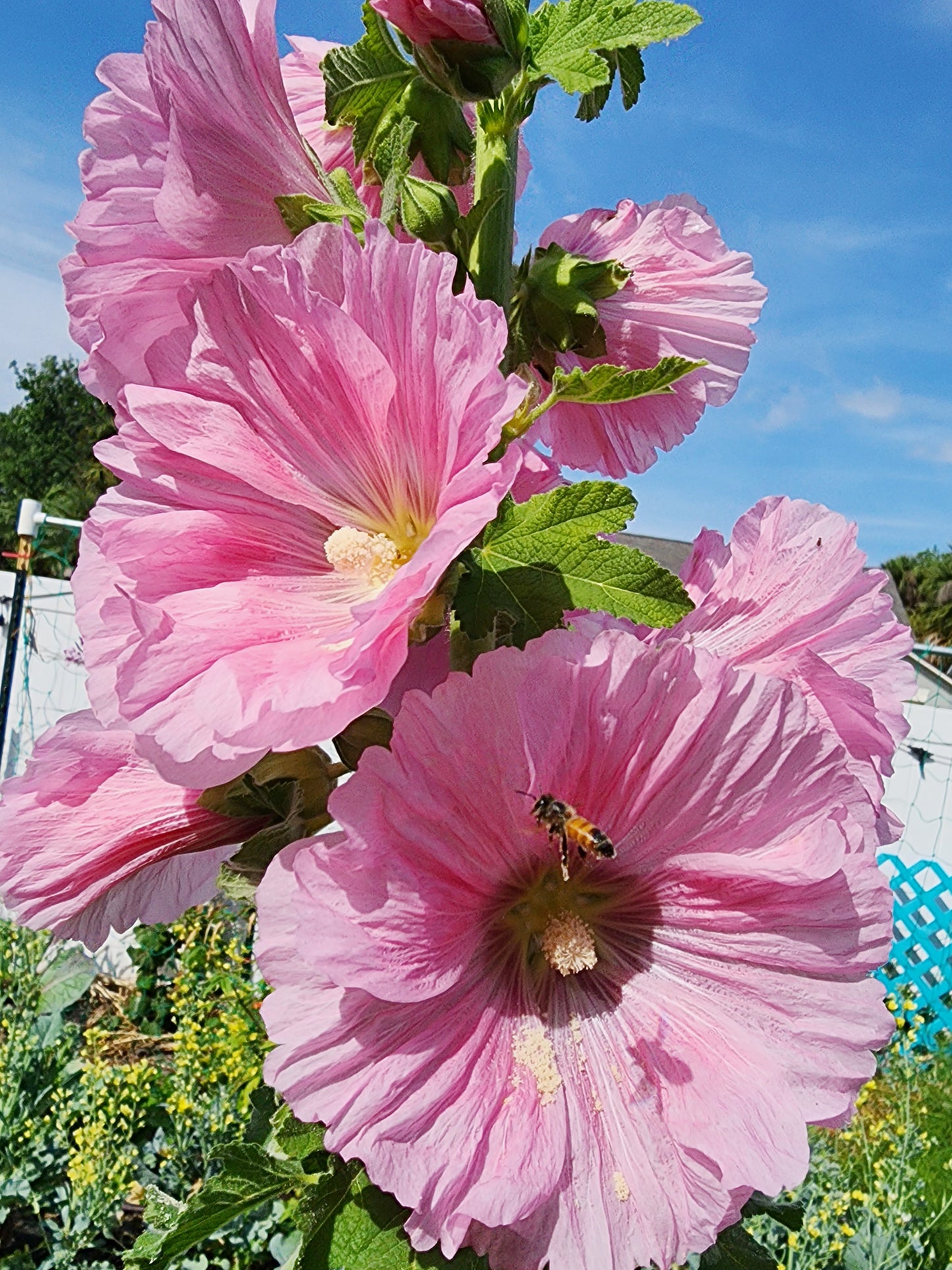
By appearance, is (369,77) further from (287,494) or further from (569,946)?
(569,946)

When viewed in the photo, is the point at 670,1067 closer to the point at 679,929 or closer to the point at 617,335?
the point at 679,929

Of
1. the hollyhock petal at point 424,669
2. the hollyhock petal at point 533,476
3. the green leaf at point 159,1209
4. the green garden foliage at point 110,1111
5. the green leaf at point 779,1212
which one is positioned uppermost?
the hollyhock petal at point 533,476

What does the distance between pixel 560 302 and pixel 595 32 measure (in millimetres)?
270

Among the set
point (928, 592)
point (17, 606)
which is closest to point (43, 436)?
point (928, 592)

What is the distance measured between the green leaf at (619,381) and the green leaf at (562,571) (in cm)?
9

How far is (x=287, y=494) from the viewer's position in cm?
97

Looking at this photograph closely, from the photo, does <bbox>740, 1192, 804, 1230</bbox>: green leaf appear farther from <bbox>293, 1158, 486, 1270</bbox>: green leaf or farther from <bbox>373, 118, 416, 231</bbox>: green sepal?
<bbox>373, 118, 416, 231</bbox>: green sepal

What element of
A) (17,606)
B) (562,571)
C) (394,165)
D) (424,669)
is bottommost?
(424,669)

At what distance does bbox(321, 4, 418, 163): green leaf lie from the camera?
1135mm

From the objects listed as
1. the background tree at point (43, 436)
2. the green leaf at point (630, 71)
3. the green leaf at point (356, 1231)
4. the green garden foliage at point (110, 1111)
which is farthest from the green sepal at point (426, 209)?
the background tree at point (43, 436)

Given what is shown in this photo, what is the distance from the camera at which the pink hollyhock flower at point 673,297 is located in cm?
129

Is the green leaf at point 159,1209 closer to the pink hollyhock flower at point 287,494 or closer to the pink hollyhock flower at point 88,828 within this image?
the pink hollyhock flower at point 88,828

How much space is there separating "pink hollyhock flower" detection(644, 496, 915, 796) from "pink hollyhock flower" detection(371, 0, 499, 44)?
547 mm

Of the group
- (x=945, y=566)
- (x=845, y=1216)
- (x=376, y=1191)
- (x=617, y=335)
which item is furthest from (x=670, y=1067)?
(x=945, y=566)
